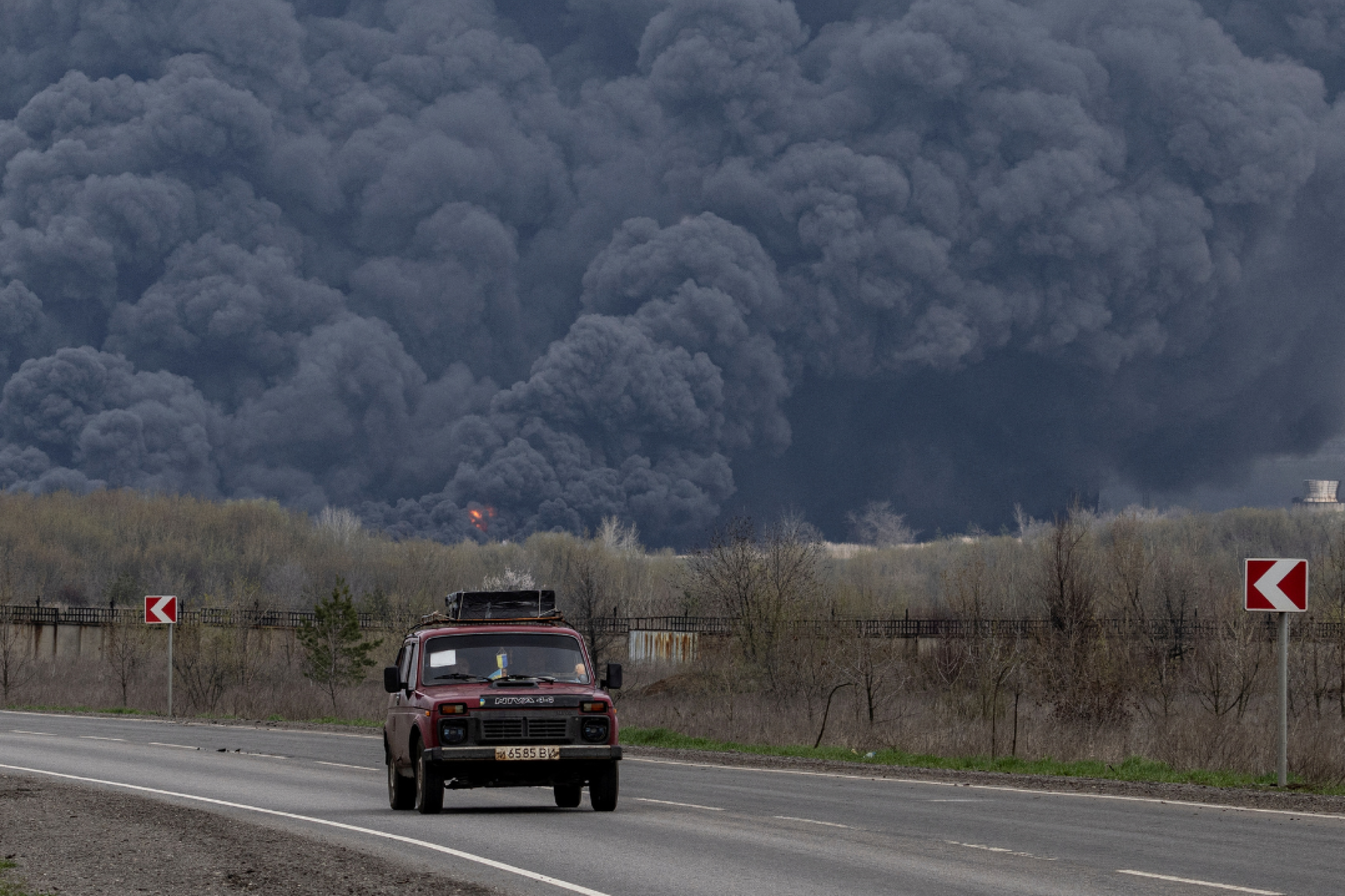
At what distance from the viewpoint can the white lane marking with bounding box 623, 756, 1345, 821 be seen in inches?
730

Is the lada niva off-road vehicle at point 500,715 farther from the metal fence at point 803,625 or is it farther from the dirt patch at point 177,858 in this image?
the metal fence at point 803,625

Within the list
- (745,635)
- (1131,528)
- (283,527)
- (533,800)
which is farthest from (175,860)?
(283,527)

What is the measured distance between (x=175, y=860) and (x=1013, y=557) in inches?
4017

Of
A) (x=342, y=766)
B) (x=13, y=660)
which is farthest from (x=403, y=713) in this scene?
(x=13, y=660)

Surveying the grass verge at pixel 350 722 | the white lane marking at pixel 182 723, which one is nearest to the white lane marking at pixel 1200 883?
the white lane marking at pixel 182 723

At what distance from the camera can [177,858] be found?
1355cm

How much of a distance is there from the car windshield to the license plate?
49.3 inches

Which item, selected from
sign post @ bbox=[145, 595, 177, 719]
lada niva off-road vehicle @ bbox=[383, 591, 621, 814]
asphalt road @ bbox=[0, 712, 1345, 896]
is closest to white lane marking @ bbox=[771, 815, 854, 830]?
asphalt road @ bbox=[0, 712, 1345, 896]

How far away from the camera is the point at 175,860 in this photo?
527 inches

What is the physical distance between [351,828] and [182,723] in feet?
96.0

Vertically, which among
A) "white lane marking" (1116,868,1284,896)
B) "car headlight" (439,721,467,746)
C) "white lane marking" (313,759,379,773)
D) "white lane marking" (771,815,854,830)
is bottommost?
"white lane marking" (313,759,379,773)

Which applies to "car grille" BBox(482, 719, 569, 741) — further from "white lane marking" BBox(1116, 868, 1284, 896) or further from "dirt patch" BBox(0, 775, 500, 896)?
"white lane marking" BBox(1116, 868, 1284, 896)

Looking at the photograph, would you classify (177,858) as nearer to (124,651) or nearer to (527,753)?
(527,753)

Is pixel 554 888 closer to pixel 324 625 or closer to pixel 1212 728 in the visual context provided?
pixel 1212 728
